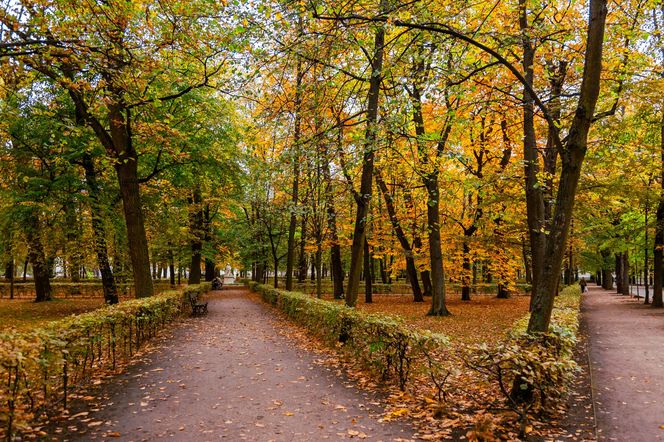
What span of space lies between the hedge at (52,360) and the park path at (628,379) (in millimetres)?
6244

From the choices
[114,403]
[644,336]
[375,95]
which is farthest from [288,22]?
[644,336]

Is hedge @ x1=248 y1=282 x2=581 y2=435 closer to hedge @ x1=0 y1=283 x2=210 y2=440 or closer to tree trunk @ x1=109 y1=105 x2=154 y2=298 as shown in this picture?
hedge @ x1=0 y1=283 x2=210 y2=440

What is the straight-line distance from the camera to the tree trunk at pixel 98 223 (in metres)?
15.7

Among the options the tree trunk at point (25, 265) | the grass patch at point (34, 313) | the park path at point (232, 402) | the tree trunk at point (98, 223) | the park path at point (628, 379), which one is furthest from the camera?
the tree trunk at point (25, 265)

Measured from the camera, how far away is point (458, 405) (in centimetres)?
557

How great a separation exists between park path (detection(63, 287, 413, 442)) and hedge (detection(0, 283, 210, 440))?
1.50 feet

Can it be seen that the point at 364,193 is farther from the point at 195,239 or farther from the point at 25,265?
the point at 25,265

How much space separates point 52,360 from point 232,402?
2.29 m

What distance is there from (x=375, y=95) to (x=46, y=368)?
25.4 ft

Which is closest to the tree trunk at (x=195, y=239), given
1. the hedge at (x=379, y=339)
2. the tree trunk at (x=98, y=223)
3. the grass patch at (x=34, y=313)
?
the grass patch at (x=34, y=313)

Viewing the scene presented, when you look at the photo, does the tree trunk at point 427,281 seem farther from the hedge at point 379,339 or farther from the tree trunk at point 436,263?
the hedge at point 379,339

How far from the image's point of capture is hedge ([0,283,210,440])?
13.1ft

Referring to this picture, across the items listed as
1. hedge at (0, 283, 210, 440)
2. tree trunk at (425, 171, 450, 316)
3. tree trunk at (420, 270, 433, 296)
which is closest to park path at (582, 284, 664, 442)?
tree trunk at (425, 171, 450, 316)

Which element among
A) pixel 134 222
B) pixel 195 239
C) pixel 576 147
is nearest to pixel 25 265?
pixel 195 239
